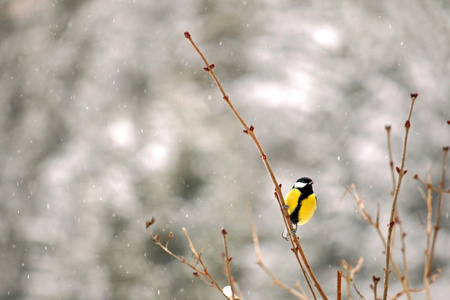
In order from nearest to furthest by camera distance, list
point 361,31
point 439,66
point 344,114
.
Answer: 1. point 439,66
2. point 344,114
3. point 361,31

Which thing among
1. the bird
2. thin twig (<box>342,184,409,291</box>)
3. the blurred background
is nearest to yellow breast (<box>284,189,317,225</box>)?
the bird

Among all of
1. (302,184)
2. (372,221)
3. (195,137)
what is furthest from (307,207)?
(195,137)

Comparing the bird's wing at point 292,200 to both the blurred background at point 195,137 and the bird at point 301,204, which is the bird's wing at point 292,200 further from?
the blurred background at point 195,137

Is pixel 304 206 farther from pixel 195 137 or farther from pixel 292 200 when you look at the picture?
pixel 195 137

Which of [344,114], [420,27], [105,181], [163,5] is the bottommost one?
[105,181]

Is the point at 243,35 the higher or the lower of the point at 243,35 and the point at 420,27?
the lower

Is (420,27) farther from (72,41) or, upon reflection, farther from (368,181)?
(72,41)

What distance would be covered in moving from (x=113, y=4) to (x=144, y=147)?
263 centimetres

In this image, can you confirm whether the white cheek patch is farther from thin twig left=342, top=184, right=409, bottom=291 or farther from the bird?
thin twig left=342, top=184, right=409, bottom=291

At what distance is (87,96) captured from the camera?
8.35m

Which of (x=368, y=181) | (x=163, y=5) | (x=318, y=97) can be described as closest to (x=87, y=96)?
(x=163, y=5)

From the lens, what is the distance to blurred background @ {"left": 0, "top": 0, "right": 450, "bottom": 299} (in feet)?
25.4

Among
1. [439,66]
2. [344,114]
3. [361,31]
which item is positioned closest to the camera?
[439,66]

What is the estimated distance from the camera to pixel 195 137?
27.5ft
